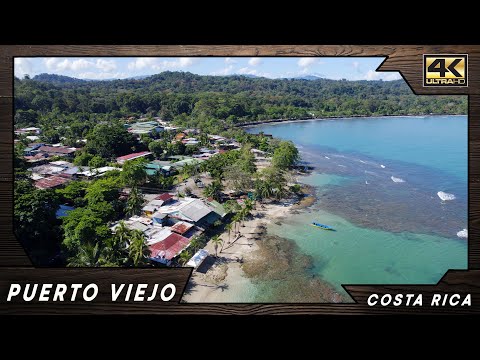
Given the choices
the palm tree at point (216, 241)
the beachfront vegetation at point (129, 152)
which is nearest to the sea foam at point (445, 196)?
the beachfront vegetation at point (129, 152)

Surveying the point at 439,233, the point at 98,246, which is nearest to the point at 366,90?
the point at 439,233

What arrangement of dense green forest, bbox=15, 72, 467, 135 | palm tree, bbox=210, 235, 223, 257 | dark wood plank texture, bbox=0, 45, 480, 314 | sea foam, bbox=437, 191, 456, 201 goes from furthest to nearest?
sea foam, bbox=437, 191, 456, 201
dense green forest, bbox=15, 72, 467, 135
palm tree, bbox=210, 235, 223, 257
dark wood plank texture, bbox=0, 45, 480, 314

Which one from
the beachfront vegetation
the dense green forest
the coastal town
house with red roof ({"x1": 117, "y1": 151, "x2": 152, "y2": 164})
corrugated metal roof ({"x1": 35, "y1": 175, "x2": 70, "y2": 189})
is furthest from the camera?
house with red roof ({"x1": 117, "y1": 151, "x2": 152, "y2": 164})

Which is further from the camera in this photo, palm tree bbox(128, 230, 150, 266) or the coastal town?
the coastal town

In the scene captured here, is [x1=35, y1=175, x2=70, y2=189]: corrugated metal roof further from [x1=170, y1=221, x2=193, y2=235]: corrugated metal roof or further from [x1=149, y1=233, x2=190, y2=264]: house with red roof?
[x1=149, y1=233, x2=190, y2=264]: house with red roof

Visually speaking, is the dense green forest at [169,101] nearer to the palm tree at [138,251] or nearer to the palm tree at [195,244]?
the palm tree at [138,251]

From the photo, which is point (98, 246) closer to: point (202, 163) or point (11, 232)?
point (11, 232)

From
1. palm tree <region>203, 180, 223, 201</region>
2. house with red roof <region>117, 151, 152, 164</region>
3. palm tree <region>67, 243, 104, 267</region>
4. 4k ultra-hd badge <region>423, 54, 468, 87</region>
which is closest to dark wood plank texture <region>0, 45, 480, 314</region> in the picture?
4k ultra-hd badge <region>423, 54, 468, 87</region>
